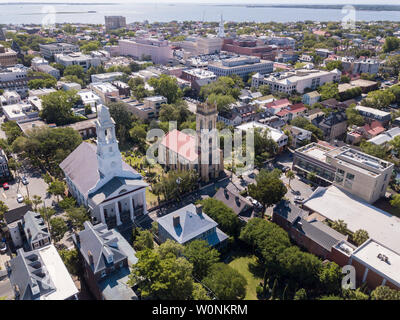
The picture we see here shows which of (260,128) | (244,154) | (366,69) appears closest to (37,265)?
(244,154)

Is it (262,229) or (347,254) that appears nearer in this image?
(347,254)

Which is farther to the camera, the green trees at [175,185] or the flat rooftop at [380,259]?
the green trees at [175,185]

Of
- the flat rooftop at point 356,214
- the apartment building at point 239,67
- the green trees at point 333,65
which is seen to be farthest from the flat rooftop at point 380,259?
the green trees at point 333,65

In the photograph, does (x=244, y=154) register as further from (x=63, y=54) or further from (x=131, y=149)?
(x=63, y=54)

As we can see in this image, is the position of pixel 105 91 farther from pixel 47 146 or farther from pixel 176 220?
pixel 176 220

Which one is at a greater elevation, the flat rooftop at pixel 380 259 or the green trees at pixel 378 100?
the green trees at pixel 378 100

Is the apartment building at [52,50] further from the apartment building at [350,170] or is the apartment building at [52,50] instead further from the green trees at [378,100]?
the apartment building at [350,170]
